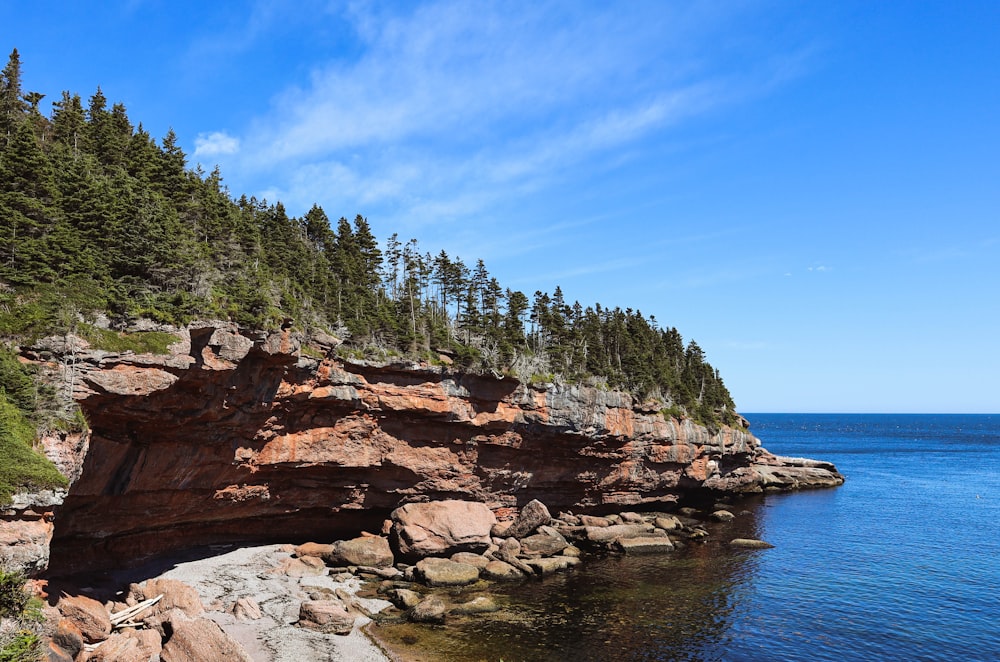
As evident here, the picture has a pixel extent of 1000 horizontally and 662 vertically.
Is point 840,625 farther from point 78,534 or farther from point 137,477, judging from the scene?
point 78,534

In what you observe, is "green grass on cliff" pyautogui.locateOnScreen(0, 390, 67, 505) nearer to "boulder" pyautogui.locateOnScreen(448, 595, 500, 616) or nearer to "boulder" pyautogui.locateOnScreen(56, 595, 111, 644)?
"boulder" pyautogui.locateOnScreen(56, 595, 111, 644)

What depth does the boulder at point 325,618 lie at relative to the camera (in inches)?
1095

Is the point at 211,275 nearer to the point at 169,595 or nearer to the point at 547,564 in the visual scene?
the point at 169,595

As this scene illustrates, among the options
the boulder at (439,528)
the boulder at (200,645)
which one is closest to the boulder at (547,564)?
the boulder at (439,528)

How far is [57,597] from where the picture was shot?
81.5 ft

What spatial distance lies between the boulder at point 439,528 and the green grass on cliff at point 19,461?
2403cm

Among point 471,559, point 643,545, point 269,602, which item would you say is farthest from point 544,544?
point 269,602

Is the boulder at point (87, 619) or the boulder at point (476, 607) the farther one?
the boulder at point (476, 607)

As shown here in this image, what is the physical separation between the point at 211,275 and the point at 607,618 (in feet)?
93.3

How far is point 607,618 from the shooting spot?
31.5 m

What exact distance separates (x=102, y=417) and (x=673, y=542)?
137 feet

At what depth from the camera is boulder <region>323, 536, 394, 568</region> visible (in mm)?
38219

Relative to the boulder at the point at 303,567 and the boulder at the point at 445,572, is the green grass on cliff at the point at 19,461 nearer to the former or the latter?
the boulder at the point at 303,567

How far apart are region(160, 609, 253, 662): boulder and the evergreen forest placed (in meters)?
11.0
